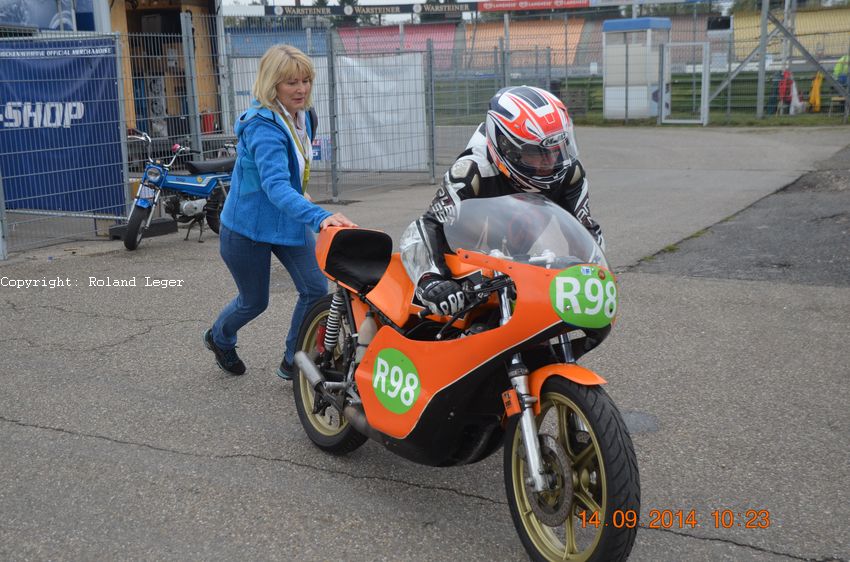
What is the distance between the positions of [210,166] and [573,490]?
7828mm

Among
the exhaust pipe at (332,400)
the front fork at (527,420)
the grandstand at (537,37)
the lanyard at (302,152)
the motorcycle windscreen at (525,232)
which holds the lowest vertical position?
the exhaust pipe at (332,400)

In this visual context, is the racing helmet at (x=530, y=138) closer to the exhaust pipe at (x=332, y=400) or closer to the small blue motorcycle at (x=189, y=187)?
the exhaust pipe at (x=332, y=400)

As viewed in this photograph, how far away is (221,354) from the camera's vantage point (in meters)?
5.54

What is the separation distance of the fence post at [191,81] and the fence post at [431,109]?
12.5 feet

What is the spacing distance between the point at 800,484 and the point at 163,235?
26.4 feet

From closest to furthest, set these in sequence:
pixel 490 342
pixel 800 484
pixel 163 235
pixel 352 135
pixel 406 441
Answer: pixel 490 342 < pixel 406 441 < pixel 800 484 < pixel 163 235 < pixel 352 135

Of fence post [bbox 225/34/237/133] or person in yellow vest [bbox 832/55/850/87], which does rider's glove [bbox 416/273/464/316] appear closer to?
fence post [bbox 225/34/237/133]

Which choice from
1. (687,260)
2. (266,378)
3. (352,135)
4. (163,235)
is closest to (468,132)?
(352,135)

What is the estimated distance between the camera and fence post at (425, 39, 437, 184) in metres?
14.0

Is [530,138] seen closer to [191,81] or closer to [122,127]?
[122,127]

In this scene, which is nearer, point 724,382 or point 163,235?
point 724,382

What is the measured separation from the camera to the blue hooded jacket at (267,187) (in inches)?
173

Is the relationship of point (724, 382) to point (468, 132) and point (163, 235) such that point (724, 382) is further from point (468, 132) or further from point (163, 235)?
point (468, 132)

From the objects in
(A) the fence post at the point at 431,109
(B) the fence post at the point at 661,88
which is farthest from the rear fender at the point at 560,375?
(B) the fence post at the point at 661,88
